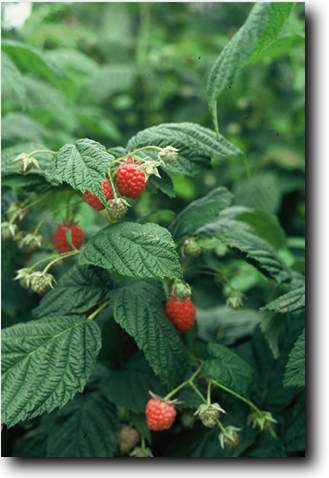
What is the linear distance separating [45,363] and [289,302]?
43cm

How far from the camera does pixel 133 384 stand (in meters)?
1.31

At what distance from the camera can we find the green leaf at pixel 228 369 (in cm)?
123

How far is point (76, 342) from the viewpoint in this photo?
3.86 feet

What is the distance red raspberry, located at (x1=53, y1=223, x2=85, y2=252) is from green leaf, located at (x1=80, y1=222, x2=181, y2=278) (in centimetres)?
16

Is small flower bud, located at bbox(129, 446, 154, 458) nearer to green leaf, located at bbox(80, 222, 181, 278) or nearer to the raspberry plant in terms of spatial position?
the raspberry plant

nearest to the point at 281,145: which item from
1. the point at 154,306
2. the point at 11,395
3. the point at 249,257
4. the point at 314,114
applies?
the point at 314,114

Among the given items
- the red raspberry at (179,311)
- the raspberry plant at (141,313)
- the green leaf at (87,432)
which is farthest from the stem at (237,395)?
the green leaf at (87,432)

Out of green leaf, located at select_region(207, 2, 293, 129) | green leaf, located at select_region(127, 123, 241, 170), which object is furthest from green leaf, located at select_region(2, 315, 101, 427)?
green leaf, located at select_region(207, 2, 293, 129)

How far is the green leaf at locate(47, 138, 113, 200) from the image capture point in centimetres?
106

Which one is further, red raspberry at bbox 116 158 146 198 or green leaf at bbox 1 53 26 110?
green leaf at bbox 1 53 26 110

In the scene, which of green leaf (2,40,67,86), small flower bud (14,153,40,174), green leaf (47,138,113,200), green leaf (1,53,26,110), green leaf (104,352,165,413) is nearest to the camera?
green leaf (47,138,113,200)

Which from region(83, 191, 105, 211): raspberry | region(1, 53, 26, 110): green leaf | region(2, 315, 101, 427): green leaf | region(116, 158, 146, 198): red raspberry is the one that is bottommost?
region(2, 315, 101, 427): green leaf

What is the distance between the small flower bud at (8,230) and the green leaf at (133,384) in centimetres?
32

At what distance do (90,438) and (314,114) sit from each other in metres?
0.74
